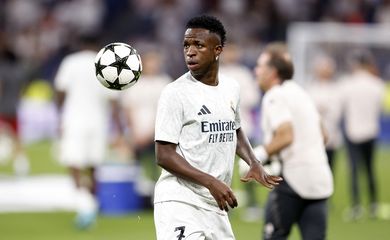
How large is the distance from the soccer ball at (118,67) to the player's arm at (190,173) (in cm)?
Answer: 115

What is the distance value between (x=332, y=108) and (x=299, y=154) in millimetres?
6247

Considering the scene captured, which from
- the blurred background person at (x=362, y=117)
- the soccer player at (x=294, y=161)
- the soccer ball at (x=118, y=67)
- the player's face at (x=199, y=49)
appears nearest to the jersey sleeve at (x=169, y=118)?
the player's face at (x=199, y=49)

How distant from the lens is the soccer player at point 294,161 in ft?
27.5

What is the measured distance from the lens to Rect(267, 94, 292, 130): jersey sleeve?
27.6 ft

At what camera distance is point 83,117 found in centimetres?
1272

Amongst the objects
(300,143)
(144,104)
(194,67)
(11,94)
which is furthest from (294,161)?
(11,94)

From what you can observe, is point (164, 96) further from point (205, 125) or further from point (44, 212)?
point (44, 212)

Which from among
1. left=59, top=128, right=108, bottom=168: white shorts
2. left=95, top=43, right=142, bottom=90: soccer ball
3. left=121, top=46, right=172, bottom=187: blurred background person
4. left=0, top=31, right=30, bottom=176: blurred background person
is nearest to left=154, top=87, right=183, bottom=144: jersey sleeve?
left=95, top=43, right=142, bottom=90: soccer ball

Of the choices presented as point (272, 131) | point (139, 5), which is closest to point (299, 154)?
point (272, 131)

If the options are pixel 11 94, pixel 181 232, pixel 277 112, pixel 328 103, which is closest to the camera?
pixel 181 232

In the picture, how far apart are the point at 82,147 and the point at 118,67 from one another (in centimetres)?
530

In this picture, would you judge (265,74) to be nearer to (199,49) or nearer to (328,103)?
(199,49)

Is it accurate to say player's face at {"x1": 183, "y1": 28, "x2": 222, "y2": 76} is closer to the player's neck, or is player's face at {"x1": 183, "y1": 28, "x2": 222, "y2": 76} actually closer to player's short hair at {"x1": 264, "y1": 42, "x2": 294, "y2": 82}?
the player's neck

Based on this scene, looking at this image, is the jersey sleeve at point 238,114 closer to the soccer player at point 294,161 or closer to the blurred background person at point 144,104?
the soccer player at point 294,161
